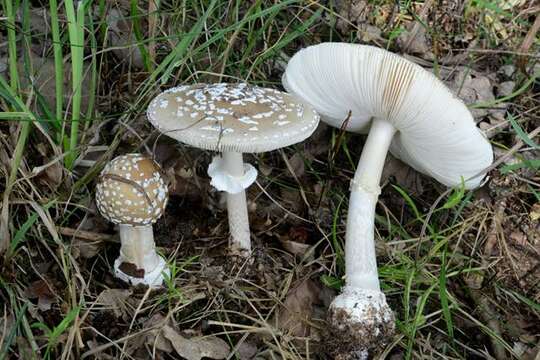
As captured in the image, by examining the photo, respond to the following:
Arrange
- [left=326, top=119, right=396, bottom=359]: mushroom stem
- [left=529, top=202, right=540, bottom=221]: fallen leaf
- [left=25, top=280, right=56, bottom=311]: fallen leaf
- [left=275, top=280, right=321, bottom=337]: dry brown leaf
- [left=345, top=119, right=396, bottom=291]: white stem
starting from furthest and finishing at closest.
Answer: [left=529, top=202, right=540, bottom=221]: fallen leaf
[left=345, top=119, right=396, bottom=291]: white stem
[left=275, top=280, right=321, bottom=337]: dry brown leaf
[left=326, top=119, right=396, bottom=359]: mushroom stem
[left=25, top=280, right=56, bottom=311]: fallen leaf

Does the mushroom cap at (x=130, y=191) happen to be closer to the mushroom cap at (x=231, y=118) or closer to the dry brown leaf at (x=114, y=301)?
the mushroom cap at (x=231, y=118)

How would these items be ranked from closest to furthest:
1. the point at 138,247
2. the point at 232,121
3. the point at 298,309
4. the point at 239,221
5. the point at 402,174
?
the point at 232,121 → the point at 138,247 → the point at 298,309 → the point at 239,221 → the point at 402,174

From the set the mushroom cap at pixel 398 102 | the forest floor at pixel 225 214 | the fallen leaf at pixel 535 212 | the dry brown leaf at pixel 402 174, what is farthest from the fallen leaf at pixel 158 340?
the fallen leaf at pixel 535 212

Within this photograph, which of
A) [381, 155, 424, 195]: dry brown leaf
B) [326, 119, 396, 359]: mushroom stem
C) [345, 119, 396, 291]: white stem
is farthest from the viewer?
[381, 155, 424, 195]: dry brown leaf

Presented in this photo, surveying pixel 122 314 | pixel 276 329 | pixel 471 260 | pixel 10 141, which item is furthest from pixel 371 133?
pixel 10 141

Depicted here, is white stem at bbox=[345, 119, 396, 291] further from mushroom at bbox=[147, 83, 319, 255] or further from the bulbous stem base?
mushroom at bbox=[147, 83, 319, 255]

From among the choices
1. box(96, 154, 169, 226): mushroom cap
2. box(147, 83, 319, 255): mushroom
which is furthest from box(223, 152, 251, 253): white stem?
box(96, 154, 169, 226): mushroom cap

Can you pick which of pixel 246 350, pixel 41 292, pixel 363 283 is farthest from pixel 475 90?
pixel 41 292

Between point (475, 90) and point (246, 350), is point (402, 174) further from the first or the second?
point (246, 350)
